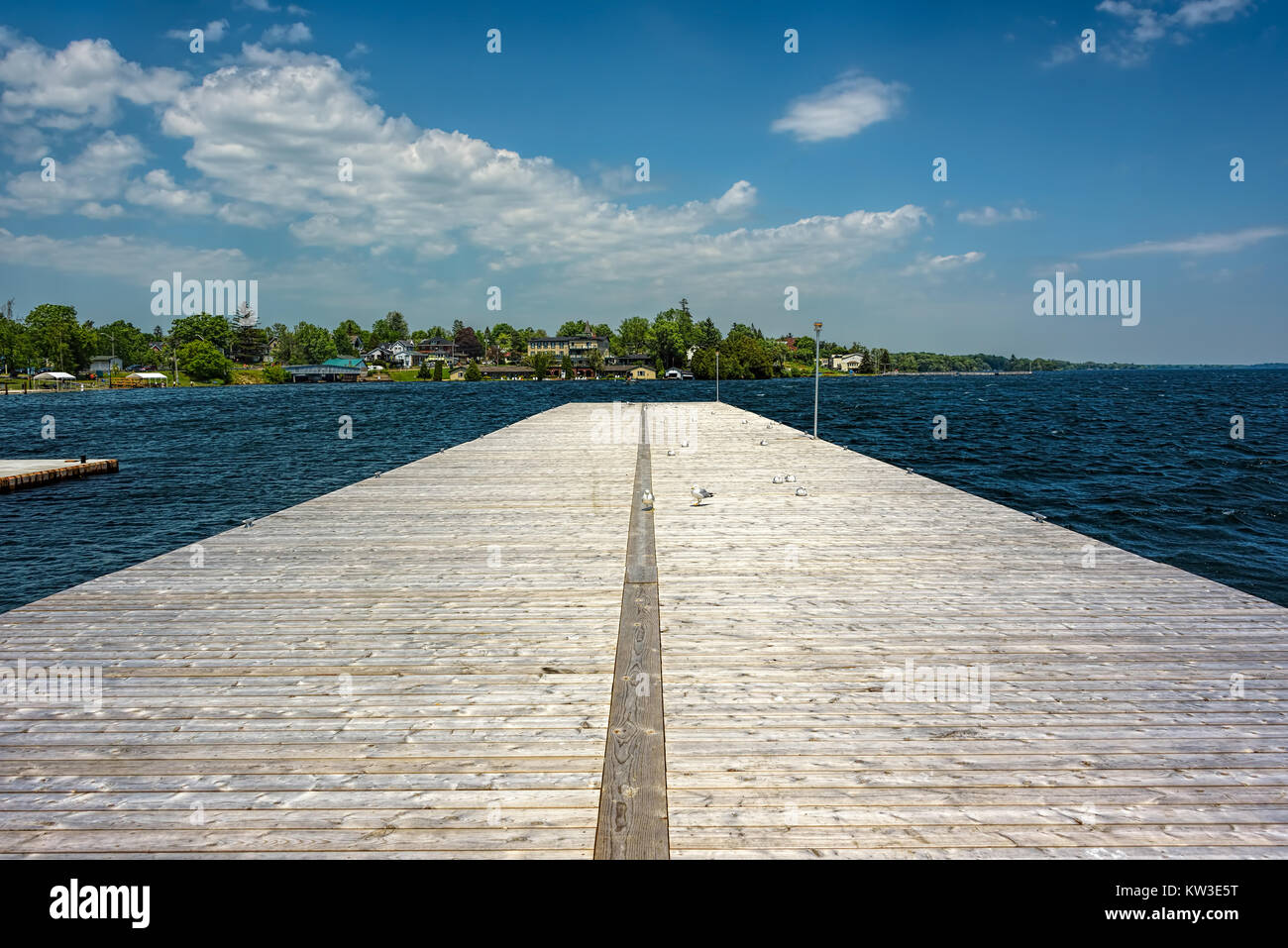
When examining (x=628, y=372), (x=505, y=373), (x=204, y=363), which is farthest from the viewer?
(x=628, y=372)

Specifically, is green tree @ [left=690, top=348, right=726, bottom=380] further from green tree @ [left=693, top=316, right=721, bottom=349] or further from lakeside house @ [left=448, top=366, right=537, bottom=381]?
lakeside house @ [left=448, top=366, right=537, bottom=381]

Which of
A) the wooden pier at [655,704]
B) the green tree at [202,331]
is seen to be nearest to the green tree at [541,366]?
the green tree at [202,331]

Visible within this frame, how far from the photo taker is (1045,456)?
3139cm

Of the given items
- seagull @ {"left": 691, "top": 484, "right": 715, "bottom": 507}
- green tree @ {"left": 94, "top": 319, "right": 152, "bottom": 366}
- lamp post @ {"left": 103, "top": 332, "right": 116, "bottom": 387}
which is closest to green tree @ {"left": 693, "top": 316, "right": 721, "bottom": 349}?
lamp post @ {"left": 103, "top": 332, "right": 116, "bottom": 387}

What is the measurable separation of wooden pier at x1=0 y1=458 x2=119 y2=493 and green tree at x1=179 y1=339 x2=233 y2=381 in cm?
12831

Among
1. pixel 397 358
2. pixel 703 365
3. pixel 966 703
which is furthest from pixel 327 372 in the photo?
pixel 966 703

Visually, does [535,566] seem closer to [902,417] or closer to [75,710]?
[75,710]

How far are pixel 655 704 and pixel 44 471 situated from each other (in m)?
26.8

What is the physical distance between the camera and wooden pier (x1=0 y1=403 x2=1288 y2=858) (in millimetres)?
3363

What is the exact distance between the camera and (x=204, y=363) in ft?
445

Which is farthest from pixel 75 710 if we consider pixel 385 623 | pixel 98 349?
pixel 98 349

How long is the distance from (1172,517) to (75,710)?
2319 centimetres

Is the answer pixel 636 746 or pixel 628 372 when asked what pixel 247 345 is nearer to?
pixel 628 372
